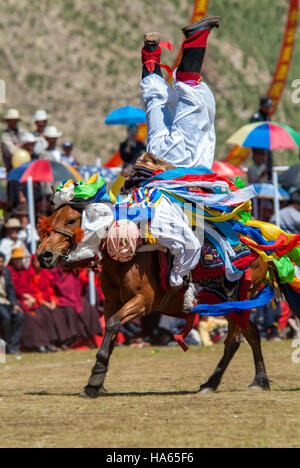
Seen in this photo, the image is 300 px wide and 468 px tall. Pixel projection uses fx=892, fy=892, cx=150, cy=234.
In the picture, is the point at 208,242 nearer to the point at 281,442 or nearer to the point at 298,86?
the point at 281,442

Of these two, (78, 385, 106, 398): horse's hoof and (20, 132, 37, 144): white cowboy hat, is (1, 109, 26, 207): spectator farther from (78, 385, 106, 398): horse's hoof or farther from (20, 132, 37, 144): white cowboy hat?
(78, 385, 106, 398): horse's hoof

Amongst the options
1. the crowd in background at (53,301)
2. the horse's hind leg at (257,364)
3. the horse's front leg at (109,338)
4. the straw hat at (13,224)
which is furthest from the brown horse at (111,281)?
the straw hat at (13,224)

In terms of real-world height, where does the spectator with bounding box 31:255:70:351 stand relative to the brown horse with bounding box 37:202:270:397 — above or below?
below

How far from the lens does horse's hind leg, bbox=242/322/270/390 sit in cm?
827

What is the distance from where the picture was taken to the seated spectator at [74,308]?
13.8 metres

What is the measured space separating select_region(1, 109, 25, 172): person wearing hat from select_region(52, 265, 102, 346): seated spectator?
228cm

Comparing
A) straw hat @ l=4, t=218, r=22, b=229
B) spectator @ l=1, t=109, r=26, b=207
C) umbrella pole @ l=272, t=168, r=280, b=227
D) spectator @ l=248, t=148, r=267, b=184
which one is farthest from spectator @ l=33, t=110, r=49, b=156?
umbrella pole @ l=272, t=168, r=280, b=227

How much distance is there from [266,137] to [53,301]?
4.26 meters

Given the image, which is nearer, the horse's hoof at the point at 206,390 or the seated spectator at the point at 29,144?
the horse's hoof at the point at 206,390

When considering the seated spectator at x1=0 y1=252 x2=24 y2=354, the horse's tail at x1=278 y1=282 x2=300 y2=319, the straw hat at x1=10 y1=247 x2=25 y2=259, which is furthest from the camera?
the straw hat at x1=10 y1=247 x2=25 y2=259

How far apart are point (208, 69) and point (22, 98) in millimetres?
11387

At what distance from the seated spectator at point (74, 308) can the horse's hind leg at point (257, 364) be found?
5.61 metres

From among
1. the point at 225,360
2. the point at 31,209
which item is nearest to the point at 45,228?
Answer: the point at 225,360

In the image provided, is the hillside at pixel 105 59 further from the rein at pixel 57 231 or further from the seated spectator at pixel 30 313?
the rein at pixel 57 231
